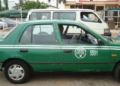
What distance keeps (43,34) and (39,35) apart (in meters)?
0.10

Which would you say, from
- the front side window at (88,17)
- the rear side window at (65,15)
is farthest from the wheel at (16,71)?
the front side window at (88,17)

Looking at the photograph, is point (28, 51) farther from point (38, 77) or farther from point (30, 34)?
point (38, 77)

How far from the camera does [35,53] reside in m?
4.36

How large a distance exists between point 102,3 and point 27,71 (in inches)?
1067

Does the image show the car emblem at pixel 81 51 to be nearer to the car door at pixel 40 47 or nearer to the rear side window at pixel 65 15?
the car door at pixel 40 47

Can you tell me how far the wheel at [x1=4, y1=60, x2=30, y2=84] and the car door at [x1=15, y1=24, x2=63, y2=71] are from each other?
0.62ft

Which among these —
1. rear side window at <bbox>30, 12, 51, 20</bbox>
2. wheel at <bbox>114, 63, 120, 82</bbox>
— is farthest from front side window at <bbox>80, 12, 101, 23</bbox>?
wheel at <bbox>114, 63, 120, 82</bbox>

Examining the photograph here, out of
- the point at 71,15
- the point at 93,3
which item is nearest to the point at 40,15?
the point at 71,15

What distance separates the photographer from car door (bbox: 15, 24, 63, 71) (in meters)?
4.37

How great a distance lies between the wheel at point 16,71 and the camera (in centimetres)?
446

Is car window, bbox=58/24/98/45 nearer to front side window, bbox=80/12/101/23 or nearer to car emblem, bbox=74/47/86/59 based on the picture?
car emblem, bbox=74/47/86/59

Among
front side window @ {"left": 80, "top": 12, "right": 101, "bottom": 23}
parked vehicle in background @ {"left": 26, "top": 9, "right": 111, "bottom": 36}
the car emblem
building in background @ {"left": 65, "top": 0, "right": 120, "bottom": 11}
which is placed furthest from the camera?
building in background @ {"left": 65, "top": 0, "right": 120, "bottom": 11}

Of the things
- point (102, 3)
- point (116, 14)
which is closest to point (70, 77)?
point (116, 14)

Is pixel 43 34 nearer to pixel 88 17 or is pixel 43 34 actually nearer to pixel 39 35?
pixel 39 35
